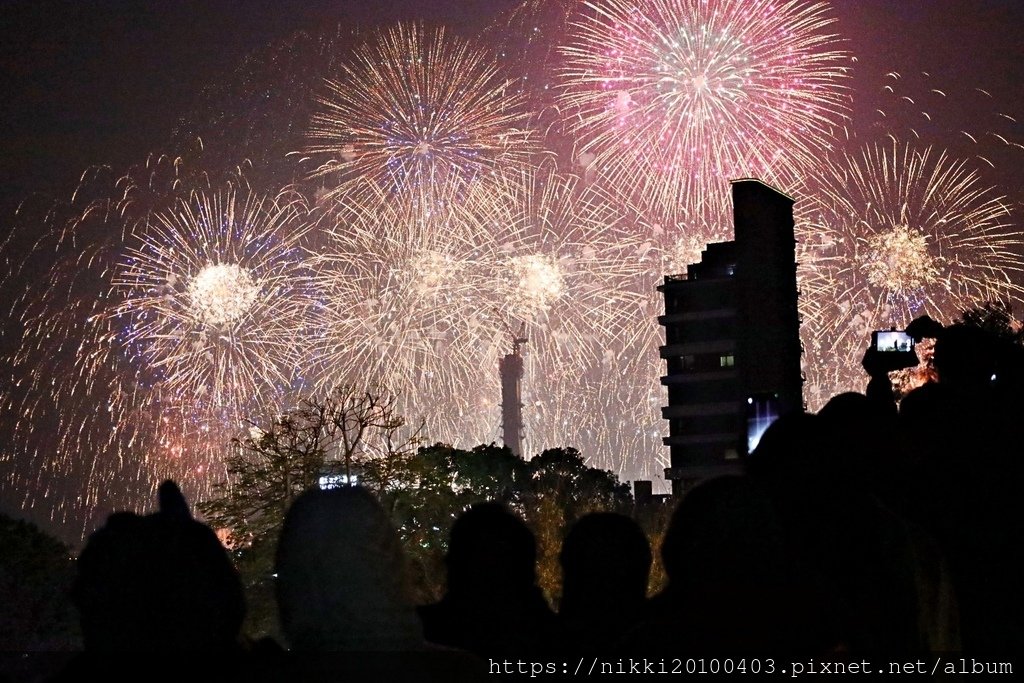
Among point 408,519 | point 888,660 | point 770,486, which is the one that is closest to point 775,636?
point 888,660

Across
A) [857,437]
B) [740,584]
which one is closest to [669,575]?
[740,584]

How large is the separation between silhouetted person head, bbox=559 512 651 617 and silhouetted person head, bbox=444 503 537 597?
0.20m

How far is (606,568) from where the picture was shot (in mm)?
6316

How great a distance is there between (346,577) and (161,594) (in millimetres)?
640

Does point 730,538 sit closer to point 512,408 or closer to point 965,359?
point 965,359

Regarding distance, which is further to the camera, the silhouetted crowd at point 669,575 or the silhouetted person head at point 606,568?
the silhouetted person head at point 606,568

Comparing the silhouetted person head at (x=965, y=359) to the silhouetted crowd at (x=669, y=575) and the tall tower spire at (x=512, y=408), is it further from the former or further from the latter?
the tall tower spire at (x=512, y=408)

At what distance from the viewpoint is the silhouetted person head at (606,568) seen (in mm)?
6305

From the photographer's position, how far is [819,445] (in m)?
5.90

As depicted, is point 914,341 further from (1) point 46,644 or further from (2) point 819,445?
(1) point 46,644

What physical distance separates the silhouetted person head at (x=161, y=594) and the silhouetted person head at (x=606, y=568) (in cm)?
197

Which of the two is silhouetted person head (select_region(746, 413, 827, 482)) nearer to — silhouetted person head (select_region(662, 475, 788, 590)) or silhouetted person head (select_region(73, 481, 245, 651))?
silhouetted person head (select_region(662, 475, 788, 590))

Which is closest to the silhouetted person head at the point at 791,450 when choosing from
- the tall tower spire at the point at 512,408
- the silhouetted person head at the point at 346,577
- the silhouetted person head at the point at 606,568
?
the silhouetted person head at the point at 606,568

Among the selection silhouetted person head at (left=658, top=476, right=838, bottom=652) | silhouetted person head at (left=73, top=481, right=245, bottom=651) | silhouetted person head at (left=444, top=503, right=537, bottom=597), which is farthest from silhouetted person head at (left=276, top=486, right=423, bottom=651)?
silhouetted person head at (left=444, top=503, right=537, bottom=597)
